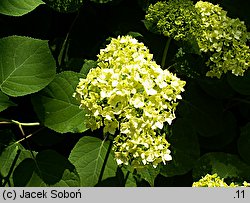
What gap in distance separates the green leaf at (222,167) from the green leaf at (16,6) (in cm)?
111

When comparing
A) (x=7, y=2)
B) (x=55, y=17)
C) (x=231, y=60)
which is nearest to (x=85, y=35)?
(x=55, y=17)

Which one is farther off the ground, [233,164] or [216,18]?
[216,18]

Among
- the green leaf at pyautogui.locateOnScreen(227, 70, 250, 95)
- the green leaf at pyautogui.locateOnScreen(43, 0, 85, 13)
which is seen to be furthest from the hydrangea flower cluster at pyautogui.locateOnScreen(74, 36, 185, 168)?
the green leaf at pyautogui.locateOnScreen(227, 70, 250, 95)

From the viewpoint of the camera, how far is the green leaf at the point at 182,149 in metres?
2.63

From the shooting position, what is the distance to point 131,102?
2148 millimetres

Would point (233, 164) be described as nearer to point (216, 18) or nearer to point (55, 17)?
point (216, 18)

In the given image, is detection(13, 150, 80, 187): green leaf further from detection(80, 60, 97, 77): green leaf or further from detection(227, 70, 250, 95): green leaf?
detection(227, 70, 250, 95): green leaf

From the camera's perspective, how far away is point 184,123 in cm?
272

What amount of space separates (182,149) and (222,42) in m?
0.57

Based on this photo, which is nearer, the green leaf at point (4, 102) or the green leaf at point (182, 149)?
the green leaf at point (4, 102)

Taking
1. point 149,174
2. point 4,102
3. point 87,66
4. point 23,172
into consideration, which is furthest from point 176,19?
point 23,172

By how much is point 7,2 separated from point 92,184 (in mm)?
910

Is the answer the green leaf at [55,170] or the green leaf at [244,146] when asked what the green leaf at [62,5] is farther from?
the green leaf at [244,146]

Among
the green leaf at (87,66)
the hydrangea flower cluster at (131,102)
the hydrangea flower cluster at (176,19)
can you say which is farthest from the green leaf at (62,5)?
the hydrangea flower cluster at (131,102)
